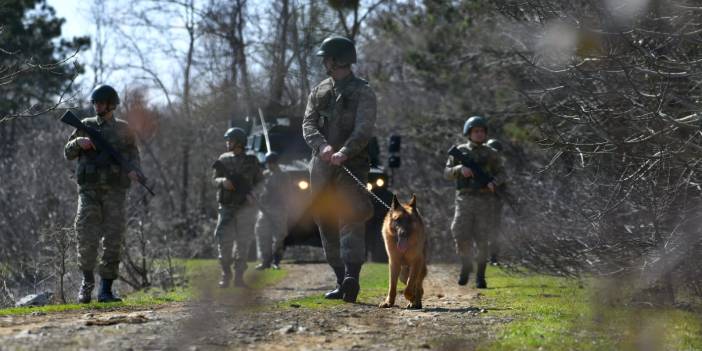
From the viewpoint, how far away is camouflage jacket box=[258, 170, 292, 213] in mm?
17922

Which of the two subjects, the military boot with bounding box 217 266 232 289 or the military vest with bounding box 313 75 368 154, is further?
the military boot with bounding box 217 266 232 289

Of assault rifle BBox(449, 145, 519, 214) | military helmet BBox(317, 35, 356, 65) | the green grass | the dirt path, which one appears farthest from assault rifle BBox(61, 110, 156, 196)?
assault rifle BBox(449, 145, 519, 214)

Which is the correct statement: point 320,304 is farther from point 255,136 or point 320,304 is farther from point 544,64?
point 255,136

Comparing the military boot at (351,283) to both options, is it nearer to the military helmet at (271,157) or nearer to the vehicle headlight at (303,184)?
the vehicle headlight at (303,184)

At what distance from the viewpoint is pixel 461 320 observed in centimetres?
859

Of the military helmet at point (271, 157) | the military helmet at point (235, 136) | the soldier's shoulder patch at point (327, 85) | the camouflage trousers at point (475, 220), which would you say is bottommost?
the camouflage trousers at point (475, 220)

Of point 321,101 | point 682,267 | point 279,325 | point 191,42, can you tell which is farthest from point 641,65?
point 191,42

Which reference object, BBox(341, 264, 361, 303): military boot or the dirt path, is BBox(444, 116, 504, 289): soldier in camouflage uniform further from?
BBox(341, 264, 361, 303): military boot

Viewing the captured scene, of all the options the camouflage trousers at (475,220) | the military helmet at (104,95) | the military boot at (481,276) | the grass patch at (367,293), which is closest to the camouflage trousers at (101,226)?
the military helmet at (104,95)

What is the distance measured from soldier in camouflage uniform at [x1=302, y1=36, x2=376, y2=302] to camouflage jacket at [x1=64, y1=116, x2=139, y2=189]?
201 centimetres

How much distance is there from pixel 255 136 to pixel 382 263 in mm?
3395

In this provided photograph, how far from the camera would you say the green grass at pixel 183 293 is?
950 centimetres

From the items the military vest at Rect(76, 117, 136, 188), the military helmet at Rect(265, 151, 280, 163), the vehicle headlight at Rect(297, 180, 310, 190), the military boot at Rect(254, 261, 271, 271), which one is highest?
the military helmet at Rect(265, 151, 280, 163)

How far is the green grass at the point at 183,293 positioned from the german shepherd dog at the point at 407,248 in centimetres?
229
